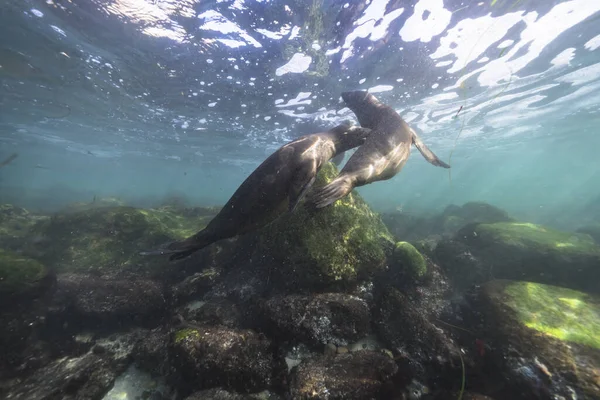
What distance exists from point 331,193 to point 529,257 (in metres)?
6.64

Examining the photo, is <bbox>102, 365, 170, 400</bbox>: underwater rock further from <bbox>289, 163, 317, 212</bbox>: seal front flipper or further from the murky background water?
<bbox>289, 163, 317, 212</bbox>: seal front flipper

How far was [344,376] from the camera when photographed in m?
3.28

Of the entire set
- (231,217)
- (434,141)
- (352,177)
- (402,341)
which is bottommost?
(402,341)

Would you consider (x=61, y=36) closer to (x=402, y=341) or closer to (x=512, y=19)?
(x=402, y=341)

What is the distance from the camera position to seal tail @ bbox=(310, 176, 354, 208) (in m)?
3.71

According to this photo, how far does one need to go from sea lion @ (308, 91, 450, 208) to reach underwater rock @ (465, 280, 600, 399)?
287cm

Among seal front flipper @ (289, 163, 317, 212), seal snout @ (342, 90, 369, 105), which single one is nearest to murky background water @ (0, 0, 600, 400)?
seal front flipper @ (289, 163, 317, 212)

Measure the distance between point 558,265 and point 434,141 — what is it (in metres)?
24.6

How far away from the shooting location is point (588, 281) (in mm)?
6375

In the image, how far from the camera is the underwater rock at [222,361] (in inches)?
138

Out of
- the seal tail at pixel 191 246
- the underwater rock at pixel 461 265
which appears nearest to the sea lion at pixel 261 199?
the seal tail at pixel 191 246

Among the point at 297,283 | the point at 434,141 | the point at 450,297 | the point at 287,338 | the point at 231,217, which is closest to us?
the point at 231,217

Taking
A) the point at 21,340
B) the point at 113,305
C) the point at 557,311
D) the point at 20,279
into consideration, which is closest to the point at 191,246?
the point at 113,305

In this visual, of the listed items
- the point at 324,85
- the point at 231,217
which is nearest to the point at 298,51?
the point at 324,85
